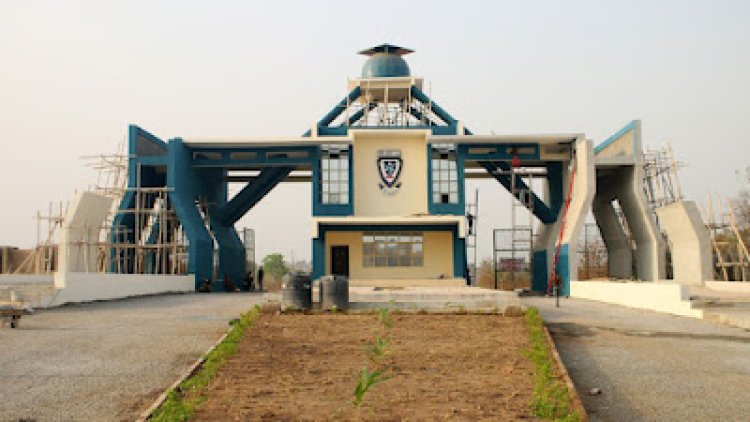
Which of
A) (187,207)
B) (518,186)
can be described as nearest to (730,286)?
(518,186)

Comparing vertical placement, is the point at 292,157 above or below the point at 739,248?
above

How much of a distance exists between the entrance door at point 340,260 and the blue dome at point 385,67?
397 inches

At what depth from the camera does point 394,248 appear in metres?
33.4

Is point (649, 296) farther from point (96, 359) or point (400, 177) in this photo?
point (96, 359)

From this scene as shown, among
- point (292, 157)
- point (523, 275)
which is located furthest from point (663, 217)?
point (292, 157)

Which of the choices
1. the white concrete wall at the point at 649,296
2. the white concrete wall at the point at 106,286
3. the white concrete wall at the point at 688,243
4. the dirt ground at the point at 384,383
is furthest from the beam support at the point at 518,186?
the dirt ground at the point at 384,383

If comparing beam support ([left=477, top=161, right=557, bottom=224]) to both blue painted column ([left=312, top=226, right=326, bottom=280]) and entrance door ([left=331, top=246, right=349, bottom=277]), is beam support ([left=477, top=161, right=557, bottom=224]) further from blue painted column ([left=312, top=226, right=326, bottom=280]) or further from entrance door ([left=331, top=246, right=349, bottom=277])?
blue painted column ([left=312, top=226, right=326, bottom=280])

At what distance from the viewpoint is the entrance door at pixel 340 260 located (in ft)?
109

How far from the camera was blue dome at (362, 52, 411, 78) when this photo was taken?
38156 mm

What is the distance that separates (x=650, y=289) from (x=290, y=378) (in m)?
14.1

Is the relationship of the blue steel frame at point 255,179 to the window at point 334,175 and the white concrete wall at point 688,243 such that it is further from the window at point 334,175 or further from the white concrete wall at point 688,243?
the white concrete wall at point 688,243

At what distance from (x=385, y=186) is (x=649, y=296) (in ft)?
51.3

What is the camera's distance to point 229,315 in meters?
18.2

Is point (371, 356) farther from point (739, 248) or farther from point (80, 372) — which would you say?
point (739, 248)
